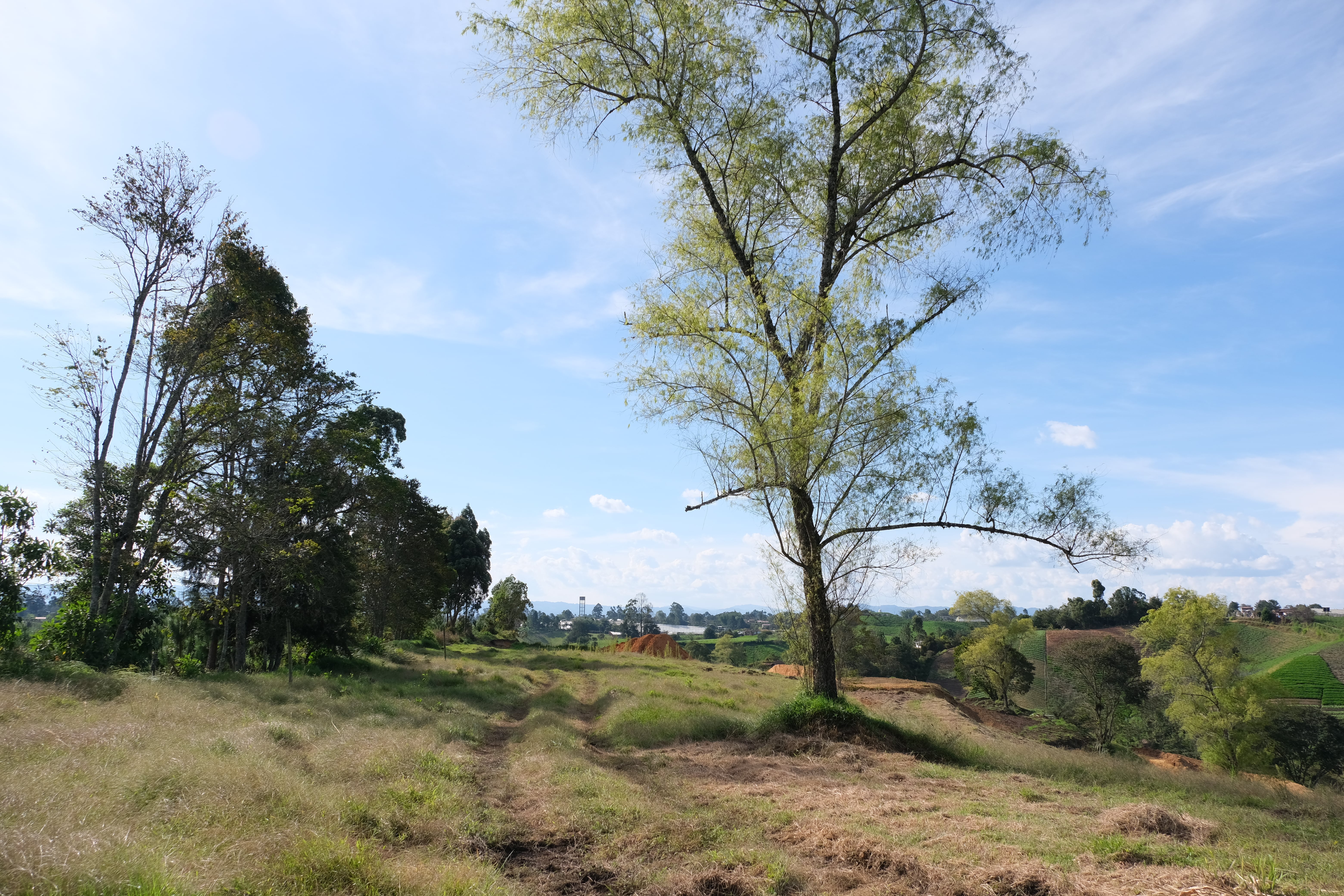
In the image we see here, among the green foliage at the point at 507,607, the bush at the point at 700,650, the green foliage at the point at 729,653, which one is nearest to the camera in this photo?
the green foliage at the point at 507,607

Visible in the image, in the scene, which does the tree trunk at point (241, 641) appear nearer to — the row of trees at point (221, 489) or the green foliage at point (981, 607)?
the row of trees at point (221, 489)

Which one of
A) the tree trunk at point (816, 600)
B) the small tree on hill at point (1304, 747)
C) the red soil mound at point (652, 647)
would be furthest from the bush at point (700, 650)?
the tree trunk at point (816, 600)

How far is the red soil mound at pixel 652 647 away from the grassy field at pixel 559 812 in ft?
164

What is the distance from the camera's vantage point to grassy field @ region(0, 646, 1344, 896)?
179 inches

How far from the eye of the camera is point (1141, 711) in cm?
4447

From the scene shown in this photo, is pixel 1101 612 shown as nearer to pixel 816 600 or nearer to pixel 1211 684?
pixel 1211 684

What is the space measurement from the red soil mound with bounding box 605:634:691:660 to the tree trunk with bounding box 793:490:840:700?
47.1 m

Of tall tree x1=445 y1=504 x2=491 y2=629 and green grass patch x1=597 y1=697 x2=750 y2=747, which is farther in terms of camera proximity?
tall tree x1=445 y1=504 x2=491 y2=629

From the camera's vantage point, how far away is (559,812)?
7.26 meters

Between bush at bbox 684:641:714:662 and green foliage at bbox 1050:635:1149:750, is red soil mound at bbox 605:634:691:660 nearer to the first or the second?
bush at bbox 684:641:714:662

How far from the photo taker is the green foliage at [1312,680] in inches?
A: 2299

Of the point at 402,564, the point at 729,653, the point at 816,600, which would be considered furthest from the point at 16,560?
the point at 729,653

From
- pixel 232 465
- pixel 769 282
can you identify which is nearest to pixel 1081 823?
pixel 769 282

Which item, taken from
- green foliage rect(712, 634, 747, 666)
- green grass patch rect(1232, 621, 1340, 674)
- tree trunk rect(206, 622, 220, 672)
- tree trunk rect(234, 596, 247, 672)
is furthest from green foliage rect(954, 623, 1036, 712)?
tree trunk rect(206, 622, 220, 672)
